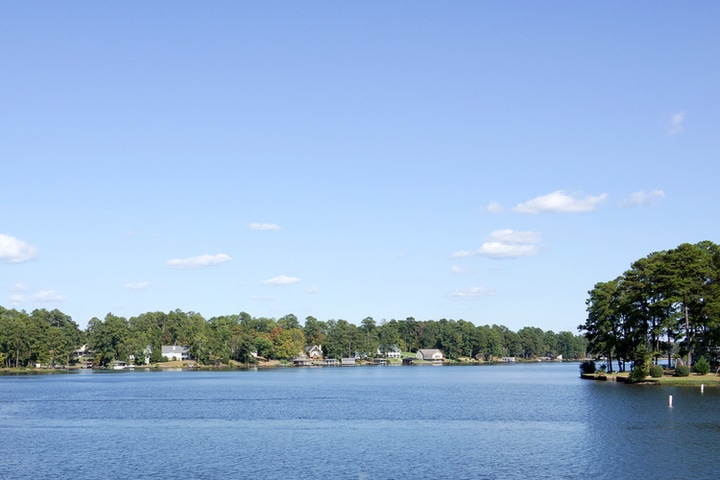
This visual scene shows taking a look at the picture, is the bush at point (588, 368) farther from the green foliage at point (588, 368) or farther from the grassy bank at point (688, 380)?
the grassy bank at point (688, 380)

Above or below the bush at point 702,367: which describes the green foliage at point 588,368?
below

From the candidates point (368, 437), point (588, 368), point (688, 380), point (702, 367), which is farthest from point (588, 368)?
point (368, 437)

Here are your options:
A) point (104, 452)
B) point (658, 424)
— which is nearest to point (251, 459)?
point (104, 452)

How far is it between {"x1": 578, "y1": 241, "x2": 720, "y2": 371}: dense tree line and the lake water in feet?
53.4

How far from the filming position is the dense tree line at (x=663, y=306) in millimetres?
104812

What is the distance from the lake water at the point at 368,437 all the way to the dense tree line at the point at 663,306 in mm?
16288

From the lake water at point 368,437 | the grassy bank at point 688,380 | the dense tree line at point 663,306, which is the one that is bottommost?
the lake water at point 368,437

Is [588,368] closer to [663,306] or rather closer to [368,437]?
[663,306]

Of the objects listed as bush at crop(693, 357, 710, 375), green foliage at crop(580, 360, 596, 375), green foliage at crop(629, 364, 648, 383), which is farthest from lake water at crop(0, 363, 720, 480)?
green foliage at crop(580, 360, 596, 375)

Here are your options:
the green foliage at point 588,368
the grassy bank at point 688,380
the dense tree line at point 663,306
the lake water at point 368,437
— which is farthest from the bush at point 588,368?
the lake water at point 368,437

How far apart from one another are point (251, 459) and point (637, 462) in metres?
24.0

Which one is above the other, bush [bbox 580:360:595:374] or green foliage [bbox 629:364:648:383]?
green foliage [bbox 629:364:648:383]

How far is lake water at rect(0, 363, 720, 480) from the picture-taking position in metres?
44.0

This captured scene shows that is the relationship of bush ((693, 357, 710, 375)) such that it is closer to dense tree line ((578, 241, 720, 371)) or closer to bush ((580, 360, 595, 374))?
dense tree line ((578, 241, 720, 371))
